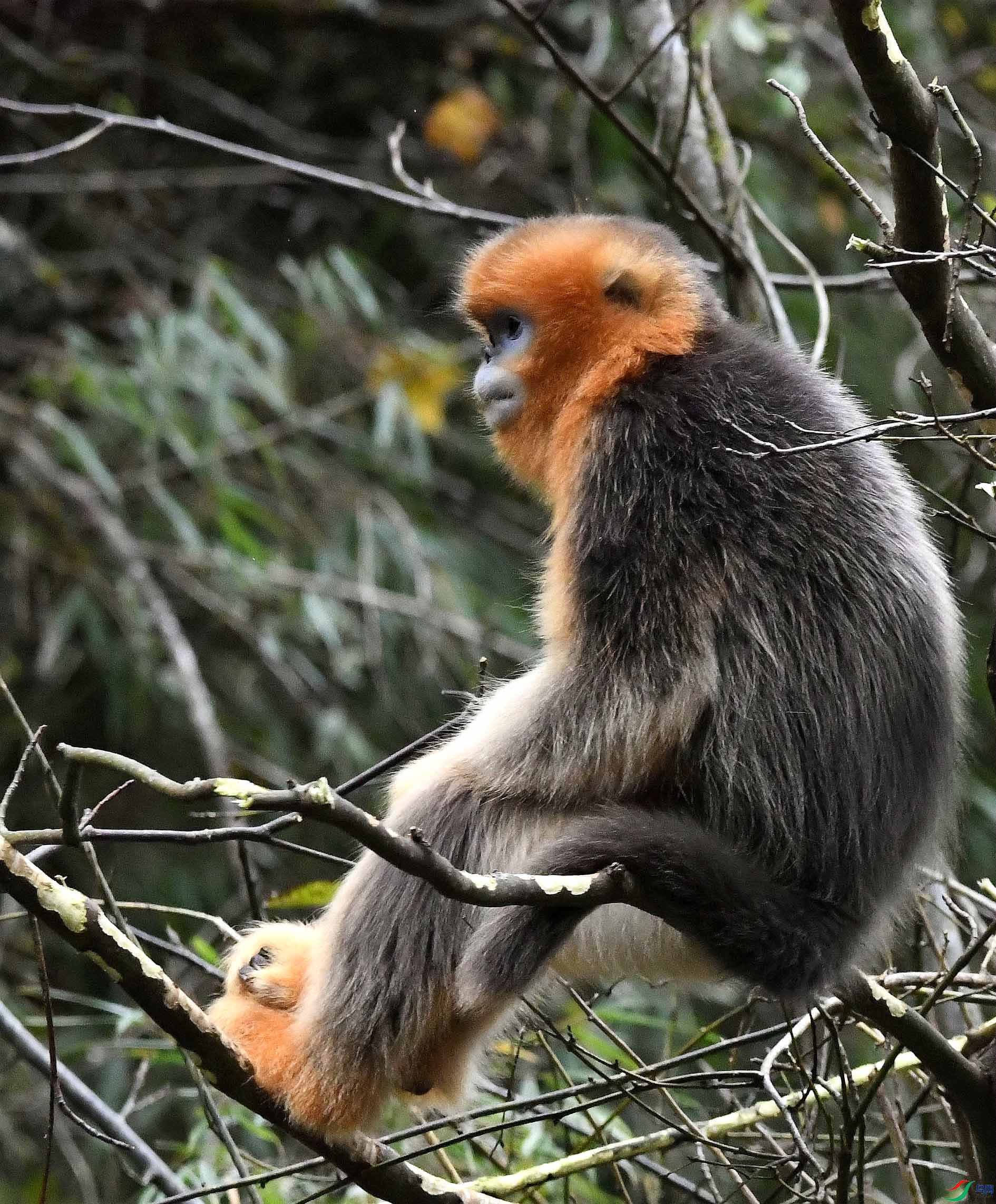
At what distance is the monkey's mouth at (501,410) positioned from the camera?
115 inches

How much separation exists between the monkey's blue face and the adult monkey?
35 cm

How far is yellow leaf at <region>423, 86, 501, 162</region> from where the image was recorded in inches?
263

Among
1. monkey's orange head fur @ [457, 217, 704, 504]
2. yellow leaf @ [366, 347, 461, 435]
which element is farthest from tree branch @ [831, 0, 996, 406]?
yellow leaf @ [366, 347, 461, 435]

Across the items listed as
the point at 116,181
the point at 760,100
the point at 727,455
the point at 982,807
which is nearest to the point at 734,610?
the point at 727,455

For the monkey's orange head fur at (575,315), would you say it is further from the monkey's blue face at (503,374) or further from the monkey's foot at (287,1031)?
the monkey's foot at (287,1031)

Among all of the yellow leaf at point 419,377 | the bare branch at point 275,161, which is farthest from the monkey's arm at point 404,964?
the yellow leaf at point 419,377

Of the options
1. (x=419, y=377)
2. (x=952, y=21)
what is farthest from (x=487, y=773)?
(x=952, y=21)

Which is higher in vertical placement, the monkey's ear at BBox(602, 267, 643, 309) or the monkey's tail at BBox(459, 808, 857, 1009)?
the monkey's ear at BBox(602, 267, 643, 309)

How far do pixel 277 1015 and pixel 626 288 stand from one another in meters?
1.44

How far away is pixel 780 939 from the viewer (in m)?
2.19

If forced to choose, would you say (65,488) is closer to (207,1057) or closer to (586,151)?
(586,151)

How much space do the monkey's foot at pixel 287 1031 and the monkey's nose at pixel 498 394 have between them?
3.42 feet

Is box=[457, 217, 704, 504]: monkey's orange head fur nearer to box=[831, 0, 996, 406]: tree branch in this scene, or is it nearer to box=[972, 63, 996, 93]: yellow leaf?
box=[831, 0, 996, 406]: tree branch

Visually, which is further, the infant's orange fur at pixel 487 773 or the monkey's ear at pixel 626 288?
the monkey's ear at pixel 626 288
